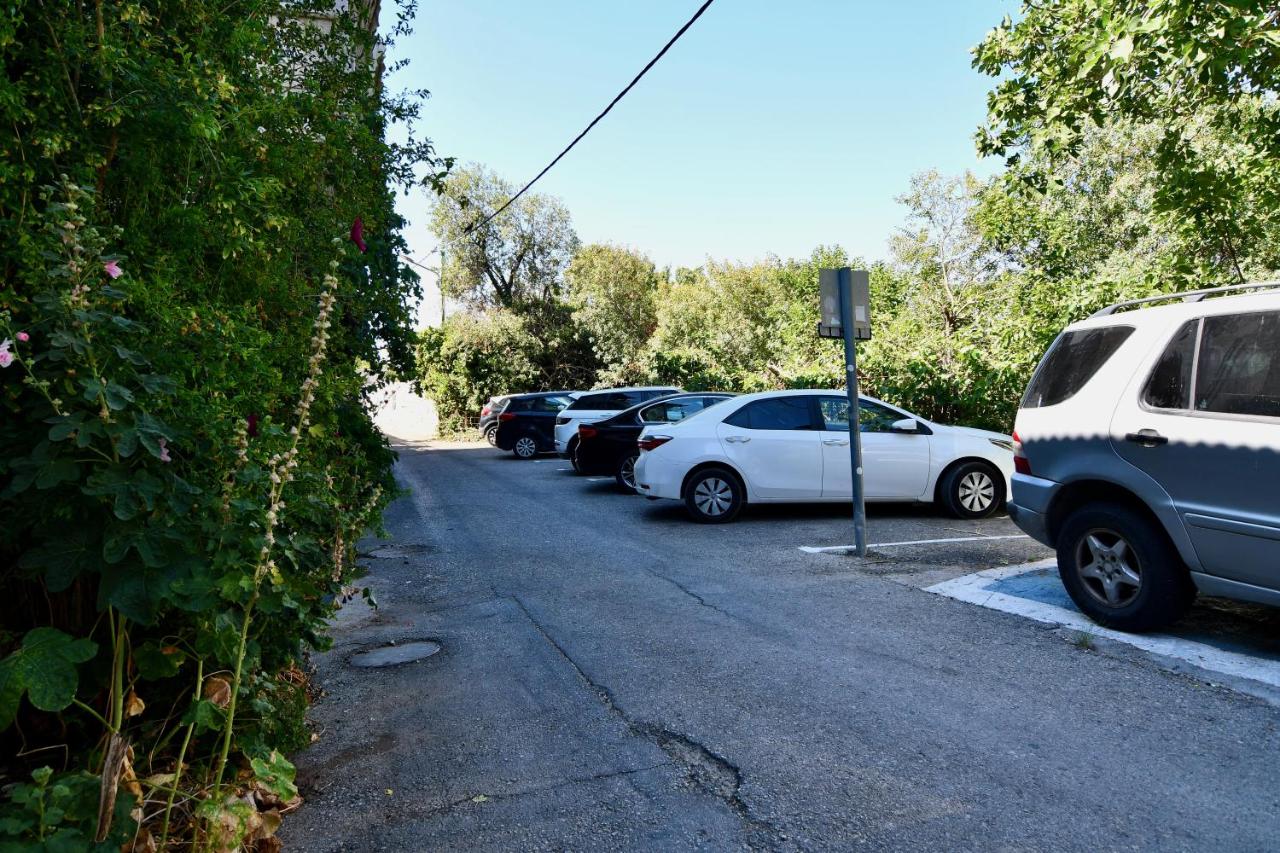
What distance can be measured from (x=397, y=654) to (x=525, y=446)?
1696 centimetres

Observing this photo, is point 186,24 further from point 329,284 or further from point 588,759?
point 588,759

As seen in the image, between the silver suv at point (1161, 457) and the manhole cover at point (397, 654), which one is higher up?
the silver suv at point (1161, 457)

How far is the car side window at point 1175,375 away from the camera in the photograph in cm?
498

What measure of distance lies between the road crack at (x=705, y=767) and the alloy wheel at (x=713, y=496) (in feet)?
19.2

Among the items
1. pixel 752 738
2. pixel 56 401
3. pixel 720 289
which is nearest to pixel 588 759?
pixel 752 738

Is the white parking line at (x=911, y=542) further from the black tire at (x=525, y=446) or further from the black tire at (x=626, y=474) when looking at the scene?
the black tire at (x=525, y=446)

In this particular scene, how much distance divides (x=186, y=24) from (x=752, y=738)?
12.0 feet

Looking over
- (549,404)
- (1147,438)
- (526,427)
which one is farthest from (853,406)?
(549,404)

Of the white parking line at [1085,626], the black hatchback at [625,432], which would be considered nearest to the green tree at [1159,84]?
the white parking line at [1085,626]

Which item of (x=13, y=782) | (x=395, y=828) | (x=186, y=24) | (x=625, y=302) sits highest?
(x=625, y=302)

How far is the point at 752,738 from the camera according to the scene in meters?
3.85

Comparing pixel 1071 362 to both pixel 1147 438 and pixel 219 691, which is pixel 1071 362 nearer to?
pixel 1147 438

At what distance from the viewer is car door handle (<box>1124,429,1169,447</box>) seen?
4949 mm

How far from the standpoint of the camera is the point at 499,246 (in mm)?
38844
